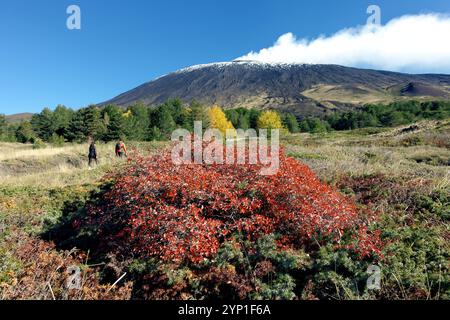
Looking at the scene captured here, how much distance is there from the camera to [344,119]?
71.1 metres

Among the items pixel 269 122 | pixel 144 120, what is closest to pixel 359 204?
pixel 144 120

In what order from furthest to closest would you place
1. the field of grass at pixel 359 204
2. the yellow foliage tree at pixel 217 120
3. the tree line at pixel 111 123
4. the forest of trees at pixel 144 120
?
1. the yellow foliage tree at pixel 217 120
2. the forest of trees at pixel 144 120
3. the tree line at pixel 111 123
4. the field of grass at pixel 359 204

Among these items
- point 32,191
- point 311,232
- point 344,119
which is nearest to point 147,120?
point 32,191

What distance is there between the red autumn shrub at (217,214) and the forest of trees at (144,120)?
2609cm

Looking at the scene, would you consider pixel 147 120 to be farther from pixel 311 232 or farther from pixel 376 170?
pixel 311 232

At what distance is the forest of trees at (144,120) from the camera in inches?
1487

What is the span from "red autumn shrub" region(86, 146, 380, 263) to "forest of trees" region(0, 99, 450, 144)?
26.1m

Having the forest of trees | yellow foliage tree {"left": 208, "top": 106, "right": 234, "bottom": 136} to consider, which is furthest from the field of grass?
yellow foliage tree {"left": 208, "top": 106, "right": 234, "bottom": 136}

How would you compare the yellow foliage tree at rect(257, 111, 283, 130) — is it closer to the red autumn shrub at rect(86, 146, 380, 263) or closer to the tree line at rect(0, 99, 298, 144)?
the tree line at rect(0, 99, 298, 144)

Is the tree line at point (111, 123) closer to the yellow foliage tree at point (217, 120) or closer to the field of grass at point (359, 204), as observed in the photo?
the yellow foliage tree at point (217, 120)

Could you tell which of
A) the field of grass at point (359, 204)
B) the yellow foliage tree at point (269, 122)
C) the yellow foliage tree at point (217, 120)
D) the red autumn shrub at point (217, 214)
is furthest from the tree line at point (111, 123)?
the red autumn shrub at point (217, 214)

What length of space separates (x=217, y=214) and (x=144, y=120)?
3632 cm

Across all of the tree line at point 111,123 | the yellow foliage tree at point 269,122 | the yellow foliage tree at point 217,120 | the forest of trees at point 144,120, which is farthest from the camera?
the yellow foliage tree at point 269,122
